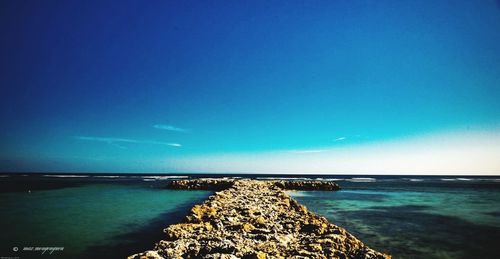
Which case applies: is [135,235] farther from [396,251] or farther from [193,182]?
[193,182]

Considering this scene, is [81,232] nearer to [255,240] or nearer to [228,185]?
[255,240]

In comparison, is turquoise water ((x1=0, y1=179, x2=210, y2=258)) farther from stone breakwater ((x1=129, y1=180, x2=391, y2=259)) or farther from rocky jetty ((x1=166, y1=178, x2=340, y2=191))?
rocky jetty ((x1=166, y1=178, x2=340, y2=191))

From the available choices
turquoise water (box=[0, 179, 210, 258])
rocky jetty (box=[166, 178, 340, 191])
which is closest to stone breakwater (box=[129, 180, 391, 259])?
turquoise water (box=[0, 179, 210, 258])

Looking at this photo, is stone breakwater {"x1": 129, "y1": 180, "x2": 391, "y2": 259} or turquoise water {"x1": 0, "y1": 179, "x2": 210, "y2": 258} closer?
stone breakwater {"x1": 129, "y1": 180, "x2": 391, "y2": 259}

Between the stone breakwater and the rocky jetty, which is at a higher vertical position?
the stone breakwater

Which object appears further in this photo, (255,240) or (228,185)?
(228,185)

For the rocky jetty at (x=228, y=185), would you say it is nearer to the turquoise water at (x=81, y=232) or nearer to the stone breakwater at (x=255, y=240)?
the turquoise water at (x=81, y=232)

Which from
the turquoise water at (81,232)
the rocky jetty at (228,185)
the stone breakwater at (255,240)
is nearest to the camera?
the stone breakwater at (255,240)

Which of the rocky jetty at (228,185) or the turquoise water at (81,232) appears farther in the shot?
the rocky jetty at (228,185)

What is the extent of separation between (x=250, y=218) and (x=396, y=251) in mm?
4075

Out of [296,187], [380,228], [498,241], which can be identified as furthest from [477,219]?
[296,187]

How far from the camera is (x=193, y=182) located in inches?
1508

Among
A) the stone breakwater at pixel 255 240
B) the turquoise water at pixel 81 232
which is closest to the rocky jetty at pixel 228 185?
the turquoise water at pixel 81 232

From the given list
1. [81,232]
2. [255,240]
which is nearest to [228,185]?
[81,232]
